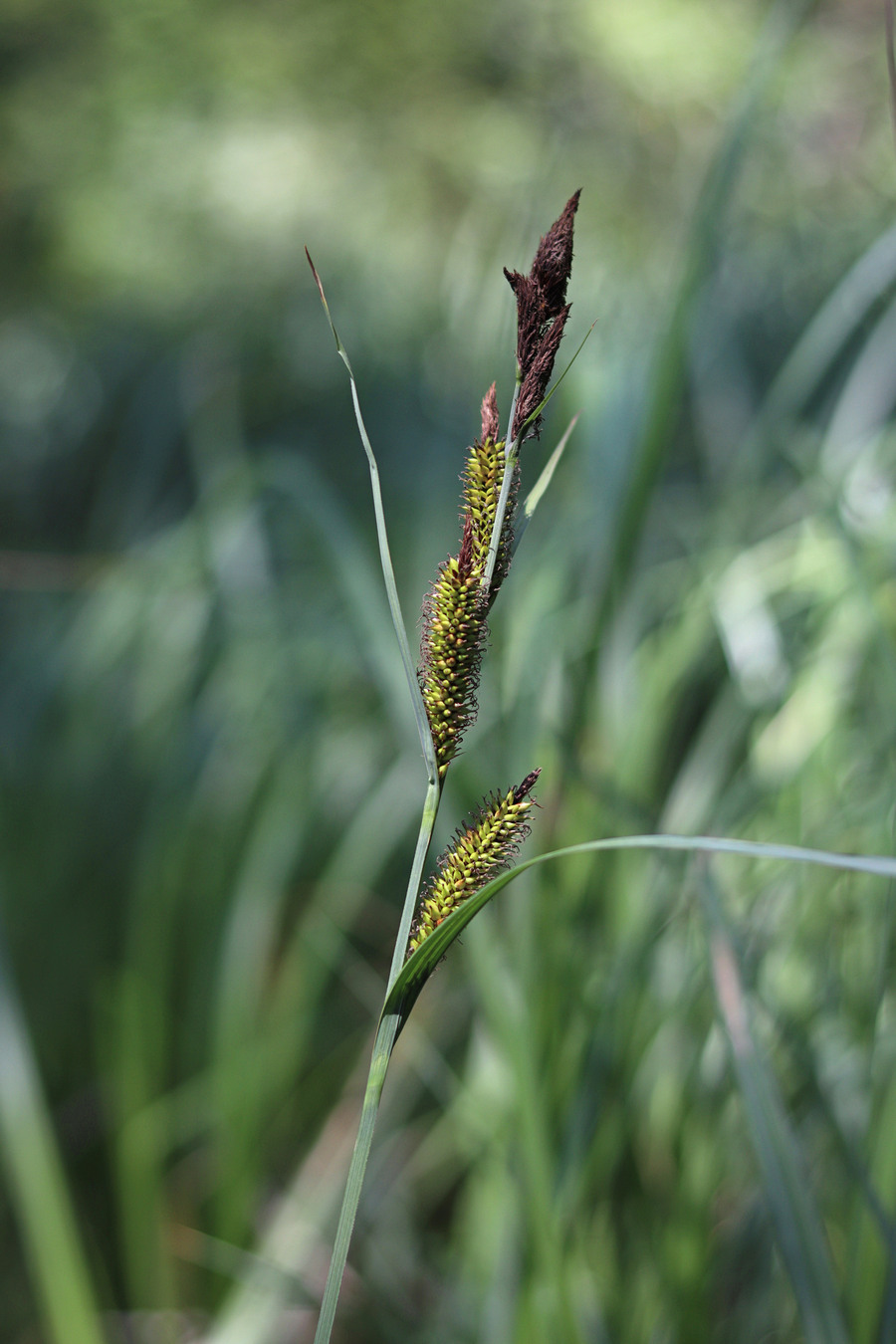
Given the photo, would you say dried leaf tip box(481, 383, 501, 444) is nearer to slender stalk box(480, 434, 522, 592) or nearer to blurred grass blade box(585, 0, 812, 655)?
slender stalk box(480, 434, 522, 592)

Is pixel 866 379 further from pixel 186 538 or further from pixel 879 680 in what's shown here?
pixel 186 538

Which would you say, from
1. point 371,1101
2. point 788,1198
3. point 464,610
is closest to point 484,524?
point 464,610

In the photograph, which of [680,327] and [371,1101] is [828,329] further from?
[371,1101]

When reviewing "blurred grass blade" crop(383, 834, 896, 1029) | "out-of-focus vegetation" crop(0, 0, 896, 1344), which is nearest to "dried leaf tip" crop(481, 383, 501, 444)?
"blurred grass blade" crop(383, 834, 896, 1029)

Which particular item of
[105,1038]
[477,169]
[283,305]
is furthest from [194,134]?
[105,1038]

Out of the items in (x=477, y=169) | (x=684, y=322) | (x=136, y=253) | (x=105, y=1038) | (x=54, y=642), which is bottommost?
(x=105, y=1038)

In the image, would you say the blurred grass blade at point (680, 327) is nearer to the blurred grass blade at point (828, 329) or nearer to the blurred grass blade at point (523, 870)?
the blurred grass blade at point (828, 329)
